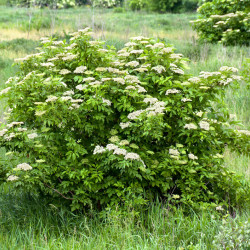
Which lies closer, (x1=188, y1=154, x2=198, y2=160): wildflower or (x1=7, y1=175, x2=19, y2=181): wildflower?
(x1=7, y1=175, x2=19, y2=181): wildflower

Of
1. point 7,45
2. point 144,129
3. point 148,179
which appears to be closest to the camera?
point 144,129

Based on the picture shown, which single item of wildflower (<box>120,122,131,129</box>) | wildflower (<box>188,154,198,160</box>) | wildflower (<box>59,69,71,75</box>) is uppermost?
wildflower (<box>59,69,71,75</box>)

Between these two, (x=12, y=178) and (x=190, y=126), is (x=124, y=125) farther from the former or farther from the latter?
(x=12, y=178)

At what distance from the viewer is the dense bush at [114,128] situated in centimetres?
342

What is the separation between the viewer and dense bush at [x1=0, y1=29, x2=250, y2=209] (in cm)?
342

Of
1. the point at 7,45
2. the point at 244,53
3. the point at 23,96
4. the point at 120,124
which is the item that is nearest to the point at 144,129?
the point at 120,124

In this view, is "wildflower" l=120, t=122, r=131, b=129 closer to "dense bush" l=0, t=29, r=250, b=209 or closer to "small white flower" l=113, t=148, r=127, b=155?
"dense bush" l=0, t=29, r=250, b=209

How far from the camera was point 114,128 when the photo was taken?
380cm

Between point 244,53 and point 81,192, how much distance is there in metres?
8.12

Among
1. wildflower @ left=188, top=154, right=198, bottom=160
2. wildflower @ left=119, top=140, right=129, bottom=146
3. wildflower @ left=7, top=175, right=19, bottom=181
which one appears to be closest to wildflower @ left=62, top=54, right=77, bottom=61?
wildflower @ left=119, top=140, right=129, bottom=146

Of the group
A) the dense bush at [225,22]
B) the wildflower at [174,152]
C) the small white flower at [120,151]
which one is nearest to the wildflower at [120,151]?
the small white flower at [120,151]

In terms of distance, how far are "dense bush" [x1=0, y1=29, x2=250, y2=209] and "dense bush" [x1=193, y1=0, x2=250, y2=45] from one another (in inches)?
333

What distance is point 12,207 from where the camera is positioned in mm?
4148

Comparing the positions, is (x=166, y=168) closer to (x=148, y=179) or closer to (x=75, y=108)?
(x=148, y=179)
